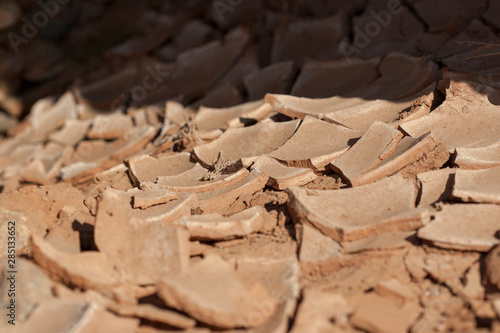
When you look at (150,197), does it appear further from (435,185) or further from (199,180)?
(435,185)

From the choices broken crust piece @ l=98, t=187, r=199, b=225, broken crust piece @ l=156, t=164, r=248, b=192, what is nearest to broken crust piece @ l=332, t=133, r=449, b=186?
broken crust piece @ l=156, t=164, r=248, b=192

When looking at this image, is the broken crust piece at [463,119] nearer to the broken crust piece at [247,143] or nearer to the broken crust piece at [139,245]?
the broken crust piece at [247,143]

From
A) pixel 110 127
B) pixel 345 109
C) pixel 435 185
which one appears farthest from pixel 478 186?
pixel 110 127

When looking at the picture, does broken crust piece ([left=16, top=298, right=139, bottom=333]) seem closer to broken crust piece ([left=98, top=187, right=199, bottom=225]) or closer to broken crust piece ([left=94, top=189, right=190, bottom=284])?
broken crust piece ([left=94, top=189, right=190, bottom=284])

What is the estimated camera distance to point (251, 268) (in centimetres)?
189

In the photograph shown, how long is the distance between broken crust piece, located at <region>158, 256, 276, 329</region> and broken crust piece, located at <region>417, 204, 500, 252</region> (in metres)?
0.61

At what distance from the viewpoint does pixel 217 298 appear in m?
1.56

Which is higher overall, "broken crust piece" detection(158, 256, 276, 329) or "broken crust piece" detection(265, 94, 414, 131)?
"broken crust piece" detection(265, 94, 414, 131)

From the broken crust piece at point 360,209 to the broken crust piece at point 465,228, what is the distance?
0.07 metres

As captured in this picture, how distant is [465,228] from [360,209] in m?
0.39

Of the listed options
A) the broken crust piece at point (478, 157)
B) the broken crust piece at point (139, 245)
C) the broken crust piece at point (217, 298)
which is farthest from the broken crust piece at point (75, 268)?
the broken crust piece at point (478, 157)

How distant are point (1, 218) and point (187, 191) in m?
0.80

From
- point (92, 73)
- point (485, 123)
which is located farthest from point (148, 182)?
point (92, 73)

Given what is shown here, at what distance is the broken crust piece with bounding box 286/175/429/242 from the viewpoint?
1896 mm
